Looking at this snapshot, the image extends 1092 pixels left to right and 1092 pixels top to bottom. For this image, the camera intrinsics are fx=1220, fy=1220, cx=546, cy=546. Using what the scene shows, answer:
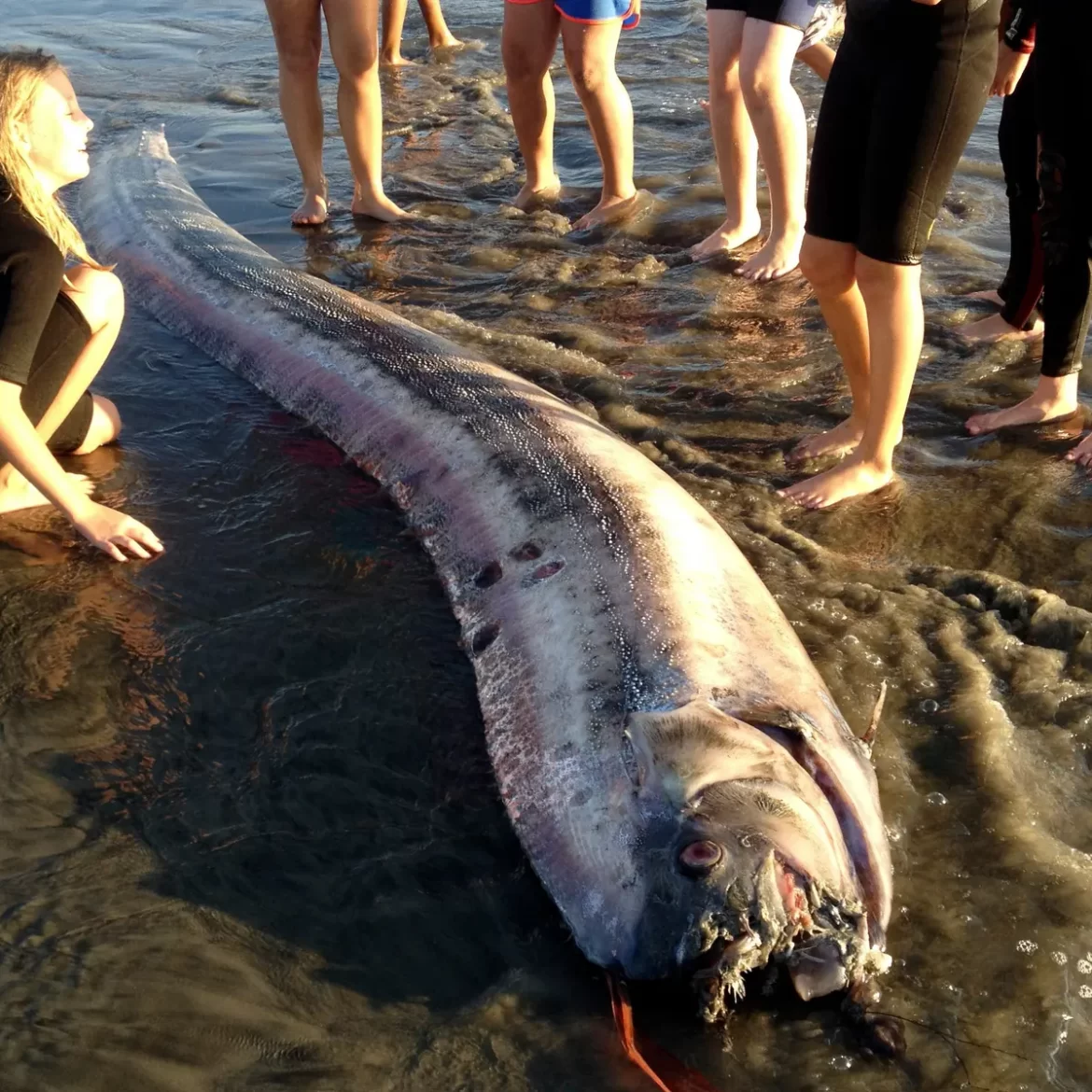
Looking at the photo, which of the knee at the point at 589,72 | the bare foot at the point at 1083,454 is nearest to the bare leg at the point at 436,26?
the knee at the point at 589,72

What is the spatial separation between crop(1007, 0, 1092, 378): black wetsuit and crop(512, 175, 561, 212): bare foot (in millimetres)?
3171

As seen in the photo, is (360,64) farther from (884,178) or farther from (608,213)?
(884,178)

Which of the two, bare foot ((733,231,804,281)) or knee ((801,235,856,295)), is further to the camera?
bare foot ((733,231,804,281))

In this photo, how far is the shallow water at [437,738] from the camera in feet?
7.81

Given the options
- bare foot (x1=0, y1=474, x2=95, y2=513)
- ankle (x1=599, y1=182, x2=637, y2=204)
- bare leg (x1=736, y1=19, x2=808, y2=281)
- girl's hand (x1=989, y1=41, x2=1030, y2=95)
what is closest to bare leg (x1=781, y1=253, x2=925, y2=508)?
girl's hand (x1=989, y1=41, x2=1030, y2=95)

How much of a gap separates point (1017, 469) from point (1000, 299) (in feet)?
4.88

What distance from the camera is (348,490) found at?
4.37 meters

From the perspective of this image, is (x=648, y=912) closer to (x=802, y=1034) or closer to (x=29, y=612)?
(x=802, y=1034)

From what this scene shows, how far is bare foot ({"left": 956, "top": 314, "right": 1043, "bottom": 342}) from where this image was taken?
506cm

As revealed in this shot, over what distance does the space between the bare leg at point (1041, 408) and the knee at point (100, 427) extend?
10.7ft

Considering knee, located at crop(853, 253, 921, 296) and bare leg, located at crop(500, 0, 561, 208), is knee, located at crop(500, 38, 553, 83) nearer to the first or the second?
bare leg, located at crop(500, 0, 561, 208)

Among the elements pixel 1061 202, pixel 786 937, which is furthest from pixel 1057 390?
pixel 786 937

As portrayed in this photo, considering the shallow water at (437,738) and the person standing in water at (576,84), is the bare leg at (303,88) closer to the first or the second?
the person standing in water at (576,84)

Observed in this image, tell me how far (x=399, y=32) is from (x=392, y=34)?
3.5 inches
